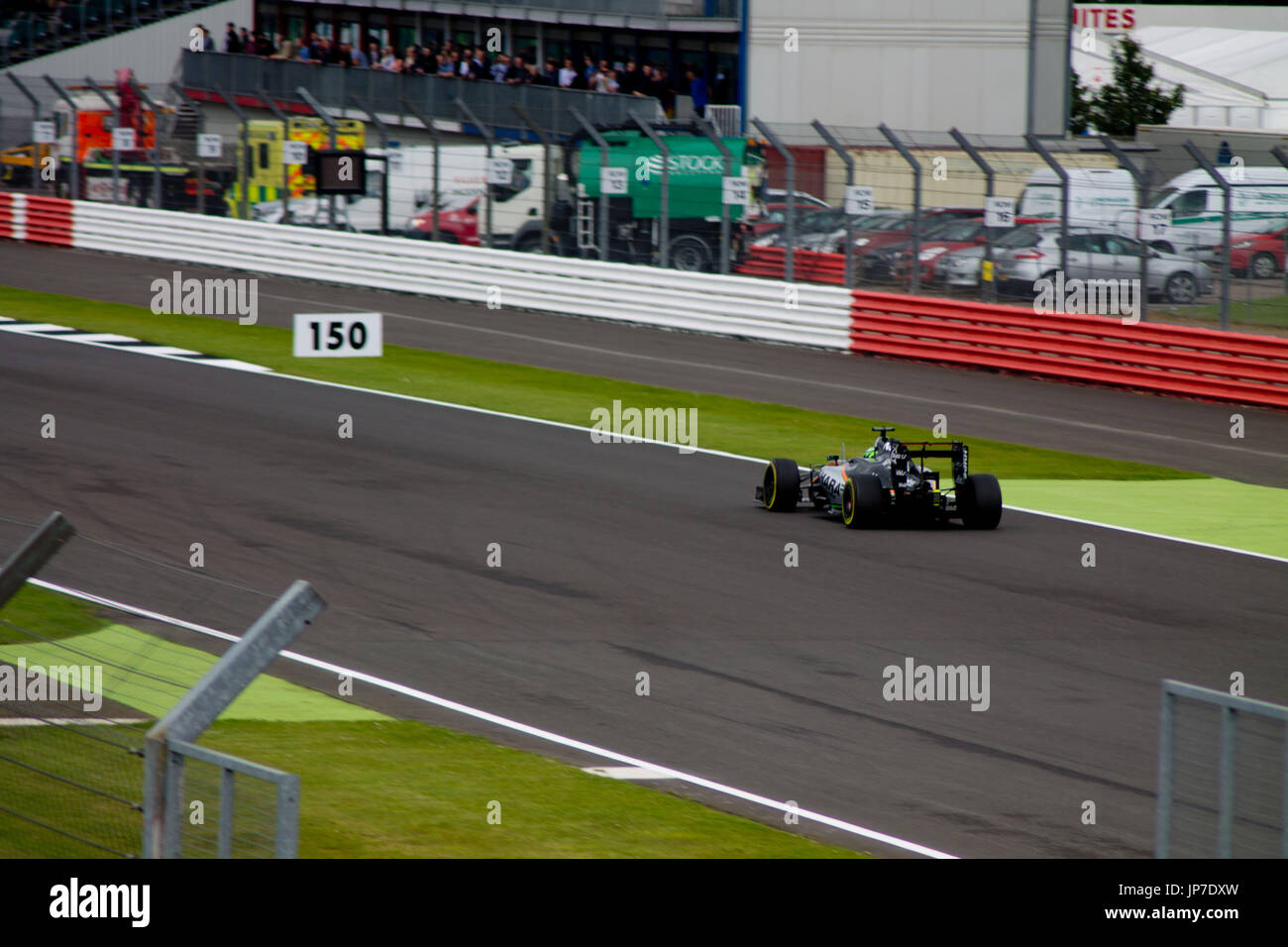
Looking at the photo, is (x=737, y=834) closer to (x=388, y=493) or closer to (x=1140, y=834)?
(x=1140, y=834)

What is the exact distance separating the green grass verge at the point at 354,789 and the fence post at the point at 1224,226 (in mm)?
14189

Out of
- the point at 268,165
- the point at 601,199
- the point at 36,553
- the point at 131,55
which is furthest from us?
the point at 131,55

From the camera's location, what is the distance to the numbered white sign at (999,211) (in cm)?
2164

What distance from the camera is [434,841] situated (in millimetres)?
6742

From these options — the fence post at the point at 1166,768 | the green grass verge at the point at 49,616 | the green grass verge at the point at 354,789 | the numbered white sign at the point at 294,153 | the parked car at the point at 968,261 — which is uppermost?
the numbered white sign at the point at 294,153

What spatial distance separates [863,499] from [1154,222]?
29.7 ft

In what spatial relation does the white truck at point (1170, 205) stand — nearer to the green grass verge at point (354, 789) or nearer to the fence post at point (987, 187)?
the fence post at point (987, 187)

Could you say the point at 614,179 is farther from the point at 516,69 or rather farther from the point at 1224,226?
the point at 516,69

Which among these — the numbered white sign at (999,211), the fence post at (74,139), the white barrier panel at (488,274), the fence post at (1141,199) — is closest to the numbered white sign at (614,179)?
the white barrier panel at (488,274)

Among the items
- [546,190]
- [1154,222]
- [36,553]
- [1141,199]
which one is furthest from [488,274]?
[36,553]

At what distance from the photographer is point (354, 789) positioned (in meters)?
7.39

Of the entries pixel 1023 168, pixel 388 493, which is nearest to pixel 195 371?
pixel 388 493

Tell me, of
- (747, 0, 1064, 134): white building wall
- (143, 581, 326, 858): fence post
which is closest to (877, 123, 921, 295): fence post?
(143, 581, 326, 858): fence post

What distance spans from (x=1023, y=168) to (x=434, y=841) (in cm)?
1789
